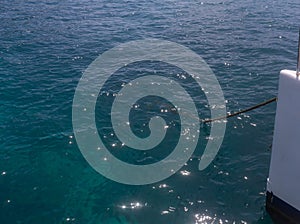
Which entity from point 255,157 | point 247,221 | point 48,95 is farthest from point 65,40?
point 247,221

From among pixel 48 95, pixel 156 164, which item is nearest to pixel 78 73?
pixel 48 95

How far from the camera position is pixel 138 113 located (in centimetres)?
2058

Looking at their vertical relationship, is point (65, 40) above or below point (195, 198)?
above

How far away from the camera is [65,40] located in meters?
30.6

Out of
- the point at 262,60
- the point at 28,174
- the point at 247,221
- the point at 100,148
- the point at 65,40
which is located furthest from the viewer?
the point at 65,40

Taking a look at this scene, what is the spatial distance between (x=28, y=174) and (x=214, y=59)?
16.2 m

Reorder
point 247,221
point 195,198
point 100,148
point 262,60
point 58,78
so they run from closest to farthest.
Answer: point 247,221, point 195,198, point 100,148, point 58,78, point 262,60

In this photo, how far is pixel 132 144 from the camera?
715 inches

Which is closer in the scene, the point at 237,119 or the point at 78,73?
the point at 237,119

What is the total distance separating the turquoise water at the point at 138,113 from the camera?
48.2ft

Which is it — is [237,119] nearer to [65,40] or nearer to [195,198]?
[195,198]

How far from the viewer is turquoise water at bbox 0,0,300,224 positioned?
14.7 metres

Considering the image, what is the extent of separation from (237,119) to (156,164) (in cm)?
567

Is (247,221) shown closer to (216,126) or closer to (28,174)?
(216,126)
